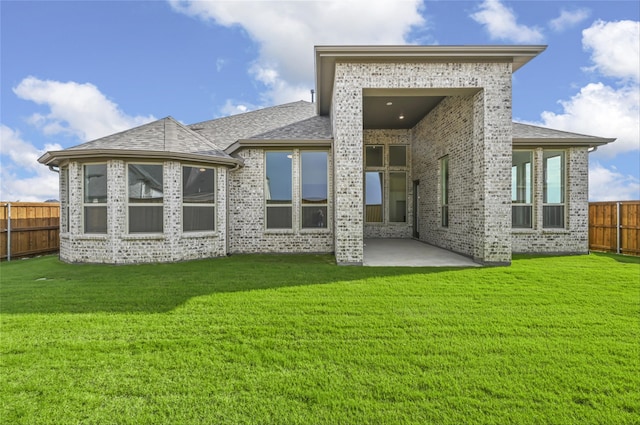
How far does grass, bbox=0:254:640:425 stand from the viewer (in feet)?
8.54

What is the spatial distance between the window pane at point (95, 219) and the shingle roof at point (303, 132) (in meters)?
4.84

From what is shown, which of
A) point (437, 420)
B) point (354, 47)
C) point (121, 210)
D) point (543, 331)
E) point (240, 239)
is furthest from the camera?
point (240, 239)

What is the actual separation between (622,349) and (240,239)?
9.28m

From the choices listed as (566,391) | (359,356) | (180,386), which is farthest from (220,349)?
(566,391)

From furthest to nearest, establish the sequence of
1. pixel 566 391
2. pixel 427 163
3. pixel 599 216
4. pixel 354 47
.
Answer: pixel 427 163 → pixel 599 216 → pixel 354 47 → pixel 566 391

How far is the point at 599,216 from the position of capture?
464 inches

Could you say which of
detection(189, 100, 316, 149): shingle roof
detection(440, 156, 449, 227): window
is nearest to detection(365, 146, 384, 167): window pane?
detection(189, 100, 316, 149): shingle roof

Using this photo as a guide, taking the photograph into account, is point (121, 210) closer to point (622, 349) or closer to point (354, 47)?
point (354, 47)

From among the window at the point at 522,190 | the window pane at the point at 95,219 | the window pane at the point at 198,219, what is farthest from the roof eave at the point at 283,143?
the window at the point at 522,190

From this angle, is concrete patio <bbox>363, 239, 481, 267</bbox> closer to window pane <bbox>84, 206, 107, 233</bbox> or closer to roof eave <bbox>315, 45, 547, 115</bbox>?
roof eave <bbox>315, 45, 547, 115</bbox>

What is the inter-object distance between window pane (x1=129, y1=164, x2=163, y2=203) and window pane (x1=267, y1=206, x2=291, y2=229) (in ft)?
11.0

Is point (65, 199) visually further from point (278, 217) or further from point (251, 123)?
point (251, 123)

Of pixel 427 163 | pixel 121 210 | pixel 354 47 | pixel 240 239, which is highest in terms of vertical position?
pixel 354 47

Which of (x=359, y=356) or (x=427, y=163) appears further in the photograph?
(x=427, y=163)
